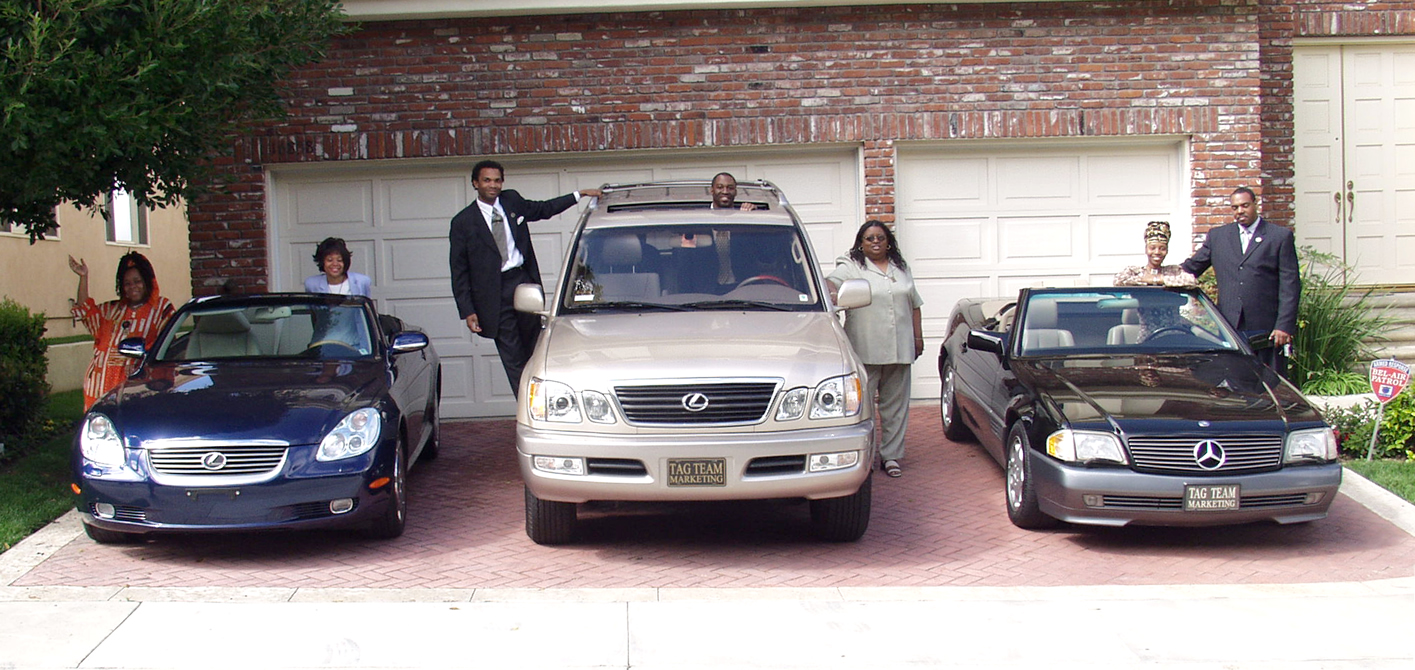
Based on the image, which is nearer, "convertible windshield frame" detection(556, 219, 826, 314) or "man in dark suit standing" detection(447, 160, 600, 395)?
"convertible windshield frame" detection(556, 219, 826, 314)

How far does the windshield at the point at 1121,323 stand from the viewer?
7.83m

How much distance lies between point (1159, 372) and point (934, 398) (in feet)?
14.3

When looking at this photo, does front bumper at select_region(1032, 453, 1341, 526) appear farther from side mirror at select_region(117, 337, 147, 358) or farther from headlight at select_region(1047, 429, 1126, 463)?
side mirror at select_region(117, 337, 147, 358)

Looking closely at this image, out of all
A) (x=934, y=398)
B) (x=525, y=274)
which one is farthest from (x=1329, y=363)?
(x=525, y=274)

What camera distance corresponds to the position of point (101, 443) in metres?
6.45

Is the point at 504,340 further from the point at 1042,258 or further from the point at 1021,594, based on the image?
→ the point at 1042,258

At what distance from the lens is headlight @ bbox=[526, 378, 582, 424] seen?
613 cm

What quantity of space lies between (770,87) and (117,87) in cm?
566

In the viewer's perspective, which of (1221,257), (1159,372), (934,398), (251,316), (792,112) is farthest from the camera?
(934,398)

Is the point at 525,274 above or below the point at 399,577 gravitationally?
above

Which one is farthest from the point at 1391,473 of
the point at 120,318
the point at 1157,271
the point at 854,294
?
the point at 120,318

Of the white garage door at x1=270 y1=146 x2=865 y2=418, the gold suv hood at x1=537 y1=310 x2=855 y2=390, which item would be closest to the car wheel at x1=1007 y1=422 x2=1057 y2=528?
the gold suv hood at x1=537 y1=310 x2=855 y2=390

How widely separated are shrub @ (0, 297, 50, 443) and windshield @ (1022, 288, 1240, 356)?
753cm

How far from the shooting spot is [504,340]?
8.62m
